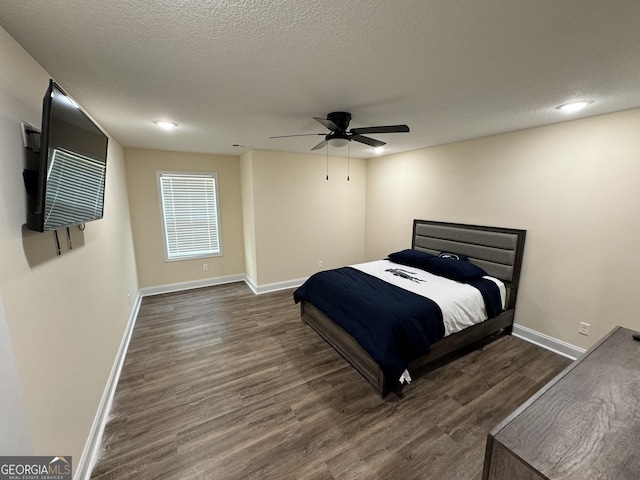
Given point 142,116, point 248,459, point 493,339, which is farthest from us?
point 493,339

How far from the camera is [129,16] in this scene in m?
1.10

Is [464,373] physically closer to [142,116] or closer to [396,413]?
[396,413]

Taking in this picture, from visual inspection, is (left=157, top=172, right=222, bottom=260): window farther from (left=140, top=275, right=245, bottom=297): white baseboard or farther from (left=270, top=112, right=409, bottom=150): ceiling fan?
(left=270, top=112, right=409, bottom=150): ceiling fan

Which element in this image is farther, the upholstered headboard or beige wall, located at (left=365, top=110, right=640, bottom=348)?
the upholstered headboard

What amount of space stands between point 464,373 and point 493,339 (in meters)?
0.94

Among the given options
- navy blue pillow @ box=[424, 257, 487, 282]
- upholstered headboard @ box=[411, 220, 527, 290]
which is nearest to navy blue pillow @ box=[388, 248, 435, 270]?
navy blue pillow @ box=[424, 257, 487, 282]

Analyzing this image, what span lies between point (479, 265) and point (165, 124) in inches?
165

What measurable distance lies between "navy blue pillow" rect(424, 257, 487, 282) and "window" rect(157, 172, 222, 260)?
151 inches

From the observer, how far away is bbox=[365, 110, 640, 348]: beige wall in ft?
7.79

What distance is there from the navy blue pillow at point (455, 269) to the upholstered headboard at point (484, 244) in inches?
8.8

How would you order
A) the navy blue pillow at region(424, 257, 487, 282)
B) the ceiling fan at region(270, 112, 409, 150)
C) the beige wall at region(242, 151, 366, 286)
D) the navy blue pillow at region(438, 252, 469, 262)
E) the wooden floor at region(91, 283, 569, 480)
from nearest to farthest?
the wooden floor at region(91, 283, 569, 480) < the ceiling fan at region(270, 112, 409, 150) < the navy blue pillow at region(424, 257, 487, 282) < the navy blue pillow at region(438, 252, 469, 262) < the beige wall at region(242, 151, 366, 286)

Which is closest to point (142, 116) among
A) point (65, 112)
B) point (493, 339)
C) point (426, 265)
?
point (65, 112)

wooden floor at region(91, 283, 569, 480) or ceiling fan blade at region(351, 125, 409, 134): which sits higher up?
ceiling fan blade at region(351, 125, 409, 134)

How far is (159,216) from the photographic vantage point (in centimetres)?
438
